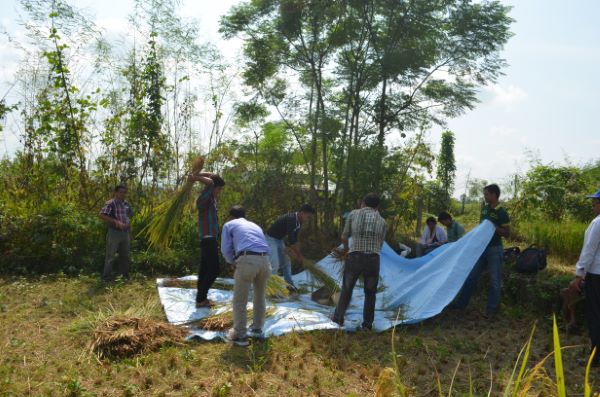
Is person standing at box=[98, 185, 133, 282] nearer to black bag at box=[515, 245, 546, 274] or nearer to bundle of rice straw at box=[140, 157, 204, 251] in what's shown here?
bundle of rice straw at box=[140, 157, 204, 251]

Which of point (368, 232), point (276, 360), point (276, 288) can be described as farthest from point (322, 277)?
point (276, 360)

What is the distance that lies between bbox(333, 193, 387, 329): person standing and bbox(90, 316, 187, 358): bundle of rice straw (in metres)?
1.88

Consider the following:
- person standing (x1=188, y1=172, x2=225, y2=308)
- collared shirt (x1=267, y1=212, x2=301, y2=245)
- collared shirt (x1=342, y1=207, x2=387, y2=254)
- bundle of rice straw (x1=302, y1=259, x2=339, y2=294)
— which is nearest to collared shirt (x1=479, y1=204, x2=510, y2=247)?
collared shirt (x1=342, y1=207, x2=387, y2=254)

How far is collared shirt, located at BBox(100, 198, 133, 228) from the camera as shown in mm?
7246

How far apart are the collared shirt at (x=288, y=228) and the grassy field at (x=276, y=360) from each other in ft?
6.38

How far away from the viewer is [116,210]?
7301 mm

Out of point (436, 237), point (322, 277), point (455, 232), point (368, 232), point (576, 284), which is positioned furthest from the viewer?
point (436, 237)

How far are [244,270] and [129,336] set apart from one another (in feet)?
3.85

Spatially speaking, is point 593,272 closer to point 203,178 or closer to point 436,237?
point 436,237

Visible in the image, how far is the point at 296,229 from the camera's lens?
6.88m

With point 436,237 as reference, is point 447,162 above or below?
above

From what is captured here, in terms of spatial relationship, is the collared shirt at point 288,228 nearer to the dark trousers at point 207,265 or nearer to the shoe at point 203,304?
the dark trousers at point 207,265

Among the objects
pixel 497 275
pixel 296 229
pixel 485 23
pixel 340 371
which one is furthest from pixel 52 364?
pixel 485 23

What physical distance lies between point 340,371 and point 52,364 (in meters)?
2.40
